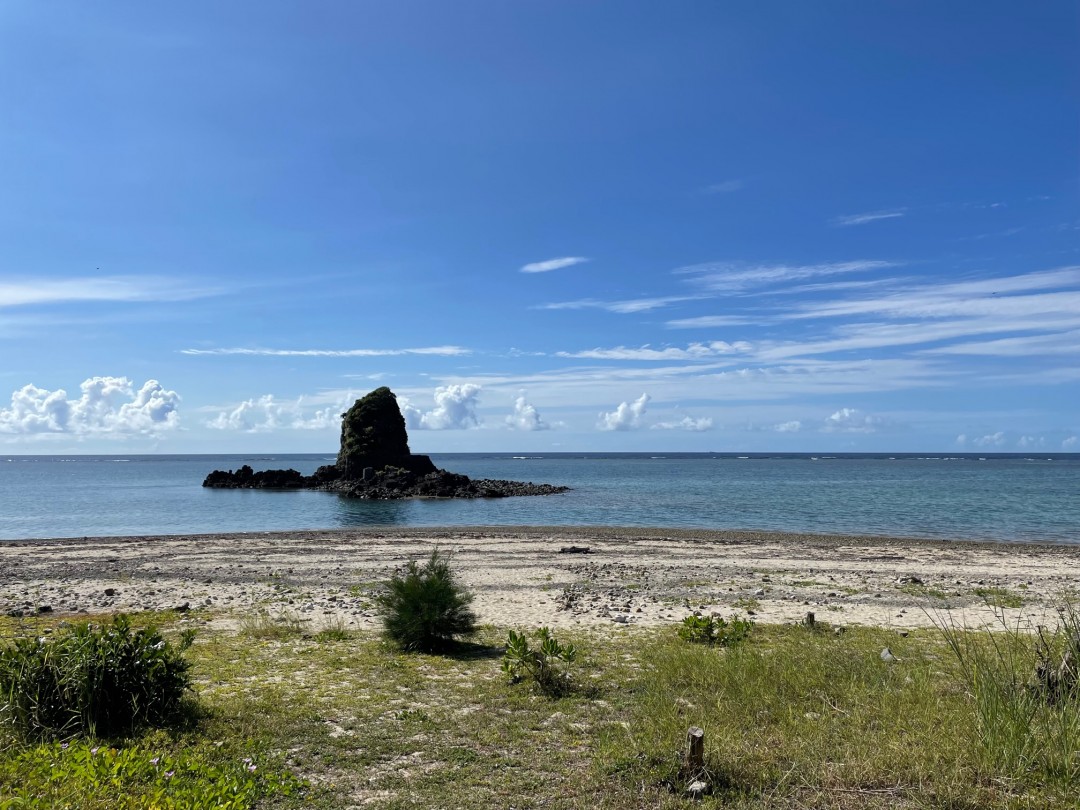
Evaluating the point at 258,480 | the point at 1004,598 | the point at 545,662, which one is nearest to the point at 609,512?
the point at 1004,598

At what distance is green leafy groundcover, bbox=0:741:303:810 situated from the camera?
5434 mm

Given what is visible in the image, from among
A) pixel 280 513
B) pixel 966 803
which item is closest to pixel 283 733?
→ pixel 966 803

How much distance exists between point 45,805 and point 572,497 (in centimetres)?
7112

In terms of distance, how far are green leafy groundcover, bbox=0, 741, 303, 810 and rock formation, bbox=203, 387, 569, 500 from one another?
7649 centimetres

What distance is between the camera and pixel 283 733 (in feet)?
25.0

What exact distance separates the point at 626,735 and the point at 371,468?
3522 inches

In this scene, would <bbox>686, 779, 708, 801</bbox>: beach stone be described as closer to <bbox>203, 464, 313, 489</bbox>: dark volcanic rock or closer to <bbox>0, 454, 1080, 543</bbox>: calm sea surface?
<bbox>0, 454, 1080, 543</bbox>: calm sea surface

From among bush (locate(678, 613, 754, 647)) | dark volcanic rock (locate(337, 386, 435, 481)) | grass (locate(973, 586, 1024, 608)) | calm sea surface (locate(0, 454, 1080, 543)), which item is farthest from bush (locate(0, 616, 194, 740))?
dark volcanic rock (locate(337, 386, 435, 481))

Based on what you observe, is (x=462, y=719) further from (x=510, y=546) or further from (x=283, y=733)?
(x=510, y=546)

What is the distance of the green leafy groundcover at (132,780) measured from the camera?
5434 millimetres

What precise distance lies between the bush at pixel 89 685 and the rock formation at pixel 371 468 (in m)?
75.1

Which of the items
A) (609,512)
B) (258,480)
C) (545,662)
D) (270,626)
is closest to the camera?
(545,662)

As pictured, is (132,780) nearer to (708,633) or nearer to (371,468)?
(708,633)

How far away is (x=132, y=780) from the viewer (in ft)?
19.9
